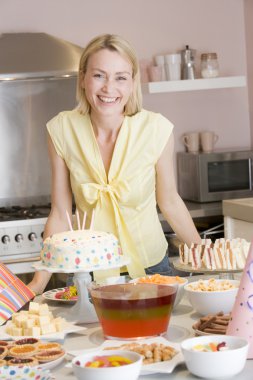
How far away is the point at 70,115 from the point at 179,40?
232 cm

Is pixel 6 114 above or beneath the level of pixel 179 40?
beneath

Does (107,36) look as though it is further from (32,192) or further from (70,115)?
(32,192)

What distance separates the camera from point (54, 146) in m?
2.78

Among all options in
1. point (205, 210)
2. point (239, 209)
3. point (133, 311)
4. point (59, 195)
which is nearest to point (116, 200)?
point (59, 195)

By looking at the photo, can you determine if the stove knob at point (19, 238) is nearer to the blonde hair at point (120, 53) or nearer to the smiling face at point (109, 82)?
the blonde hair at point (120, 53)

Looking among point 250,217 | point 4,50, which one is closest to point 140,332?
point 250,217

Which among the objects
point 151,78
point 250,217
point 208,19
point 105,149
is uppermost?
point 208,19

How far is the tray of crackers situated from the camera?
182cm

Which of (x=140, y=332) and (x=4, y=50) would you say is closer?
(x=140, y=332)

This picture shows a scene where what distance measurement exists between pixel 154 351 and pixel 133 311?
17 cm

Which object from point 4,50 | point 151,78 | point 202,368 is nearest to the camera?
point 202,368

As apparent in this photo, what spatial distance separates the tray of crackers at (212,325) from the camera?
1822 mm

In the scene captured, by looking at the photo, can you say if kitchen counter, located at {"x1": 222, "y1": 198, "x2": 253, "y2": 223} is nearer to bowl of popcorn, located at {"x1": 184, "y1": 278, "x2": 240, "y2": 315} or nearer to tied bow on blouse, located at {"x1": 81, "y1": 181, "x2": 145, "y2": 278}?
tied bow on blouse, located at {"x1": 81, "y1": 181, "x2": 145, "y2": 278}

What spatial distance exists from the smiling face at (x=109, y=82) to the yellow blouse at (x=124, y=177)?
130 mm
